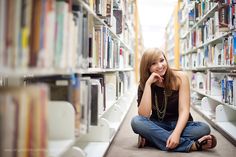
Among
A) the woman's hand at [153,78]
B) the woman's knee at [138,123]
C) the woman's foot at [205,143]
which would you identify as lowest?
the woman's foot at [205,143]

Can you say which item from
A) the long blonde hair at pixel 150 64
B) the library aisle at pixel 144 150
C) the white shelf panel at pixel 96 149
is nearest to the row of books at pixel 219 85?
the library aisle at pixel 144 150

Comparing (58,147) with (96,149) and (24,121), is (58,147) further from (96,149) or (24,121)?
(96,149)

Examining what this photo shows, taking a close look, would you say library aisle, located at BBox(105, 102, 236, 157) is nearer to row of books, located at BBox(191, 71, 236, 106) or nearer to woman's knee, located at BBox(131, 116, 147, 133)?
woman's knee, located at BBox(131, 116, 147, 133)

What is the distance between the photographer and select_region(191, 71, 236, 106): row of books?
274 cm

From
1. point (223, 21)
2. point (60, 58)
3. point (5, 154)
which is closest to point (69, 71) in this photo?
point (60, 58)

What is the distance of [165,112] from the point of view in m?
2.46

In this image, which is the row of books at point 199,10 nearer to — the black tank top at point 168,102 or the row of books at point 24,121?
the black tank top at point 168,102

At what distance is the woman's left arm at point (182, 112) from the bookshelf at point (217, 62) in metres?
0.50

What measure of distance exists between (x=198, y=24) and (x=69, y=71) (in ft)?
12.7

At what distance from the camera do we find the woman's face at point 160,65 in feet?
7.72

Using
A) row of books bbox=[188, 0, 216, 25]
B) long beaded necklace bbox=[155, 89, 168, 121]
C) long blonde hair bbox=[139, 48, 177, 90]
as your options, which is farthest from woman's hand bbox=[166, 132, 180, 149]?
row of books bbox=[188, 0, 216, 25]

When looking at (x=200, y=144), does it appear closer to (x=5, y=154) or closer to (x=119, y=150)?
(x=119, y=150)

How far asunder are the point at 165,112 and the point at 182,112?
0.19 meters

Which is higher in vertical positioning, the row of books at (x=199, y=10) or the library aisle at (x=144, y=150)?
the row of books at (x=199, y=10)
